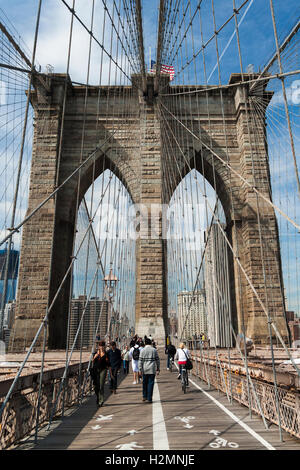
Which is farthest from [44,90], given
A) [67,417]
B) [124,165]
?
[67,417]

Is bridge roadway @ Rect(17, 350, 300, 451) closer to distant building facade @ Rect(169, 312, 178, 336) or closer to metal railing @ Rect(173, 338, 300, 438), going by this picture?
metal railing @ Rect(173, 338, 300, 438)

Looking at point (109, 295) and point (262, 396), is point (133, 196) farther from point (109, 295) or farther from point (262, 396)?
point (262, 396)

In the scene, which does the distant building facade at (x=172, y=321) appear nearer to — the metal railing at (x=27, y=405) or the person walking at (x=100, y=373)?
the person walking at (x=100, y=373)

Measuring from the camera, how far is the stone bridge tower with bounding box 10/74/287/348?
58.3 ft

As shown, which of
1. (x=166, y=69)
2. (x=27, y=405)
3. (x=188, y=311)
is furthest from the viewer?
(x=166, y=69)

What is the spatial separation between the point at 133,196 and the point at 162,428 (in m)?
16.3

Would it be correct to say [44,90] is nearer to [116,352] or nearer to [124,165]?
[124,165]

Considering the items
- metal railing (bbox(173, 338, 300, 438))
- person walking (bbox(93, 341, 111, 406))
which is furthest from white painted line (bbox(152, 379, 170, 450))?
metal railing (bbox(173, 338, 300, 438))

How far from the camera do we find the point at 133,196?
20312mm

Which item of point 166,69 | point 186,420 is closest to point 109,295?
point 186,420

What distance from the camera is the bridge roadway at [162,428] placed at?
387 cm

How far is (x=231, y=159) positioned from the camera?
68.1 ft

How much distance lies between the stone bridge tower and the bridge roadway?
11.0 m

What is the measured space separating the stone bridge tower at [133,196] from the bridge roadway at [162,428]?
36.0 feet
